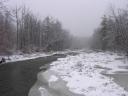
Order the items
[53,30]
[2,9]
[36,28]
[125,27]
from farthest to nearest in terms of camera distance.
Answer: [53,30] < [36,28] < [125,27] < [2,9]

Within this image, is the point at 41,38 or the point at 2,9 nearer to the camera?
the point at 2,9

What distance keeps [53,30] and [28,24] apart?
696 inches

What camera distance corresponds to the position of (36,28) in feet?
251

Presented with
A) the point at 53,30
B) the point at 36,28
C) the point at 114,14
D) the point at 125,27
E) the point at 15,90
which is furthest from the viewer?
the point at 53,30

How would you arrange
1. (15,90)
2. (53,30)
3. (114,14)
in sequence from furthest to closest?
(53,30) → (114,14) → (15,90)

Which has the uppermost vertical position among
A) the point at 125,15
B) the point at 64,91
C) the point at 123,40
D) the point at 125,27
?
the point at 125,15

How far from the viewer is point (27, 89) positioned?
11148 millimetres

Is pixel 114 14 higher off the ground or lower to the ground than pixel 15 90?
higher

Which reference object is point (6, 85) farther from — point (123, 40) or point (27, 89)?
point (123, 40)

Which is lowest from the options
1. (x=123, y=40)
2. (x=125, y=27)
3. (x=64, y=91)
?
(x=64, y=91)

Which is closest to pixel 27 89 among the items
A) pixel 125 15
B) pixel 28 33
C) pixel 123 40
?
pixel 123 40

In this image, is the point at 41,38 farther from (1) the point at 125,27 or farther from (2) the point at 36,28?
(1) the point at 125,27

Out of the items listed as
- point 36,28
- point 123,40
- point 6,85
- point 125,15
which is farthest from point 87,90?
point 36,28

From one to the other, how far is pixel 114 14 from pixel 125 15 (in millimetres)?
3574
